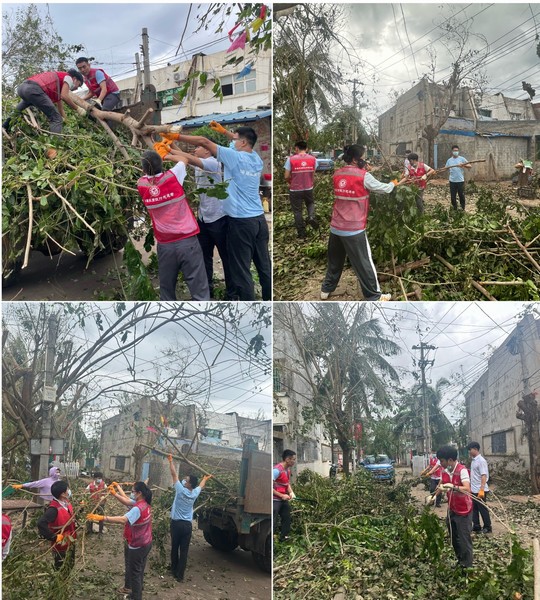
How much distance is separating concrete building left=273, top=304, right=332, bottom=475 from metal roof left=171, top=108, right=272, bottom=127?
1624 mm

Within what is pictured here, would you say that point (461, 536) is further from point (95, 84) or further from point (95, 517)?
point (95, 84)

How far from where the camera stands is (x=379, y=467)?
146 inches

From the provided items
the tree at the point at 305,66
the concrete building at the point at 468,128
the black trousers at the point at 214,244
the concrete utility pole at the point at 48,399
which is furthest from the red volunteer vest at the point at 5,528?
the concrete building at the point at 468,128

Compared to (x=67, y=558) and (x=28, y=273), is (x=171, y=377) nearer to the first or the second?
(x=67, y=558)

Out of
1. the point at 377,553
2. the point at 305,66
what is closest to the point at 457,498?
the point at 377,553

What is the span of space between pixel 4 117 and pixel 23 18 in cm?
79

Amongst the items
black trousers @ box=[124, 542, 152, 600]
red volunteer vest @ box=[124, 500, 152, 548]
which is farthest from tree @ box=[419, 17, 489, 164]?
black trousers @ box=[124, 542, 152, 600]

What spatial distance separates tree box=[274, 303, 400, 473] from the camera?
3.73 metres

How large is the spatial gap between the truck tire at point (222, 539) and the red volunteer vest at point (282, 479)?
15.5 inches

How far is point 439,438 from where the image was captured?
3.71 metres

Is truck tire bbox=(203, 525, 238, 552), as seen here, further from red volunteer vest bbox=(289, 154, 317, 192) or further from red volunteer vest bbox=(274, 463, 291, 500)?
red volunteer vest bbox=(289, 154, 317, 192)

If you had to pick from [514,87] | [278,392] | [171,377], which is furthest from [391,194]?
[171,377]

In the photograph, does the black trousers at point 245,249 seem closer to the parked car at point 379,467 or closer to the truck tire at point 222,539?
the parked car at point 379,467

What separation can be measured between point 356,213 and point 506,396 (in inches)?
66.5
